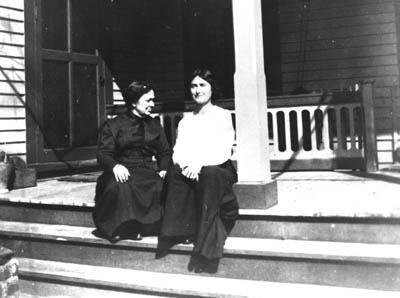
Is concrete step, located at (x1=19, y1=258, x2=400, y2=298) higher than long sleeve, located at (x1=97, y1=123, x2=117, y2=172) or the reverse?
the reverse

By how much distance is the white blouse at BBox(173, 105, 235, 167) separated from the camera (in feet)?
10.1

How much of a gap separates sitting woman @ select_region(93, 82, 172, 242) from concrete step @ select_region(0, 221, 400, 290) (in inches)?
6.2

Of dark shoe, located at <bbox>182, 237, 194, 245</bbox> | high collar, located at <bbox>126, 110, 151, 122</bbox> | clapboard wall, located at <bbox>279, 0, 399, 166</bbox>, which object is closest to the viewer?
dark shoe, located at <bbox>182, 237, 194, 245</bbox>

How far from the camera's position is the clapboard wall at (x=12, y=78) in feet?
17.5

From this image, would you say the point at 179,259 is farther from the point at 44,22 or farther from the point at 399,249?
the point at 44,22

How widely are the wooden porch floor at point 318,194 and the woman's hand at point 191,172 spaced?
18.8 inches

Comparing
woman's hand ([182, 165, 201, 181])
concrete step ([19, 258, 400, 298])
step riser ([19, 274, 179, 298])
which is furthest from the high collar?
step riser ([19, 274, 179, 298])

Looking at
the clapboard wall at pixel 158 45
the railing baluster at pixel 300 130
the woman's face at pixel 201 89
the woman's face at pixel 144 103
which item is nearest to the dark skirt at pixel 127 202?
the woman's face at pixel 144 103

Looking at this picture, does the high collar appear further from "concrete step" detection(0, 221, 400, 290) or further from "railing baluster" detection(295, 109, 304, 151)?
"railing baluster" detection(295, 109, 304, 151)

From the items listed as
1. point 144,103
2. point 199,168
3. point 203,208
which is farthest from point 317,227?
point 144,103

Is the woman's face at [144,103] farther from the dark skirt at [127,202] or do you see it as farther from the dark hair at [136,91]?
the dark skirt at [127,202]

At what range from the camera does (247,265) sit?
2.95 metres

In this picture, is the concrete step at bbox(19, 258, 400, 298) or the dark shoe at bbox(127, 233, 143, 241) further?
the dark shoe at bbox(127, 233, 143, 241)

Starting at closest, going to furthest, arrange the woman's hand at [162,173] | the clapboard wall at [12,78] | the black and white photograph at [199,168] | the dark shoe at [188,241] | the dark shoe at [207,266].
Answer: the black and white photograph at [199,168] < the dark shoe at [207,266] < the dark shoe at [188,241] < the woman's hand at [162,173] < the clapboard wall at [12,78]
